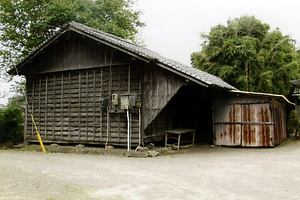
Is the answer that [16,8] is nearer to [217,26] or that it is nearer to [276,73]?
[217,26]

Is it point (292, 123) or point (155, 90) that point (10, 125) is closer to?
point (155, 90)

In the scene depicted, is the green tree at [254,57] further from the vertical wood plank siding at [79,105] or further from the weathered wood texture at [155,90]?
the vertical wood plank siding at [79,105]

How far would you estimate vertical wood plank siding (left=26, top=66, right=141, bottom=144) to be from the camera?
11.1 metres

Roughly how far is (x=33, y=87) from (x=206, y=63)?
13406 mm

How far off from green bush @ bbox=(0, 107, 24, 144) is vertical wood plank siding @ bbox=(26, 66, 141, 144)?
790mm

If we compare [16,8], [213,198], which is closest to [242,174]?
[213,198]

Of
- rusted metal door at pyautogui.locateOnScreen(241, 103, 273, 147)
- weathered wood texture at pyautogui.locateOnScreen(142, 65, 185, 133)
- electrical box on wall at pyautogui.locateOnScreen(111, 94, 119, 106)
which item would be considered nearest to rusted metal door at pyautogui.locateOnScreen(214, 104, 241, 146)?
rusted metal door at pyautogui.locateOnScreen(241, 103, 273, 147)

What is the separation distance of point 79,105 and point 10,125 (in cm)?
467

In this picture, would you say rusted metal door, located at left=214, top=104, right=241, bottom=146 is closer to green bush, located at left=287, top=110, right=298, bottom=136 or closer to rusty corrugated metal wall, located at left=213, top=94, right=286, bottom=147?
rusty corrugated metal wall, located at left=213, top=94, right=286, bottom=147

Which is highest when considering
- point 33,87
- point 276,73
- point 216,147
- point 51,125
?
point 276,73

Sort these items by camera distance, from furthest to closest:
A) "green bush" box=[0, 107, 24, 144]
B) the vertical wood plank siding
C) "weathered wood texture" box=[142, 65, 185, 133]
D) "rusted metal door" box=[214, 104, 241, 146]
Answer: "green bush" box=[0, 107, 24, 144], "rusted metal door" box=[214, 104, 241, 146], the vertical wood plank siding, "weathered wood texture" box=[142, 65, 185, 133]

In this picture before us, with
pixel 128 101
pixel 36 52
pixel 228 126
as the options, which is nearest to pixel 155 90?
pixel 128 101

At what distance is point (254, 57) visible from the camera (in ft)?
60.9

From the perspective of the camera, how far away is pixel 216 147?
11.7 m
